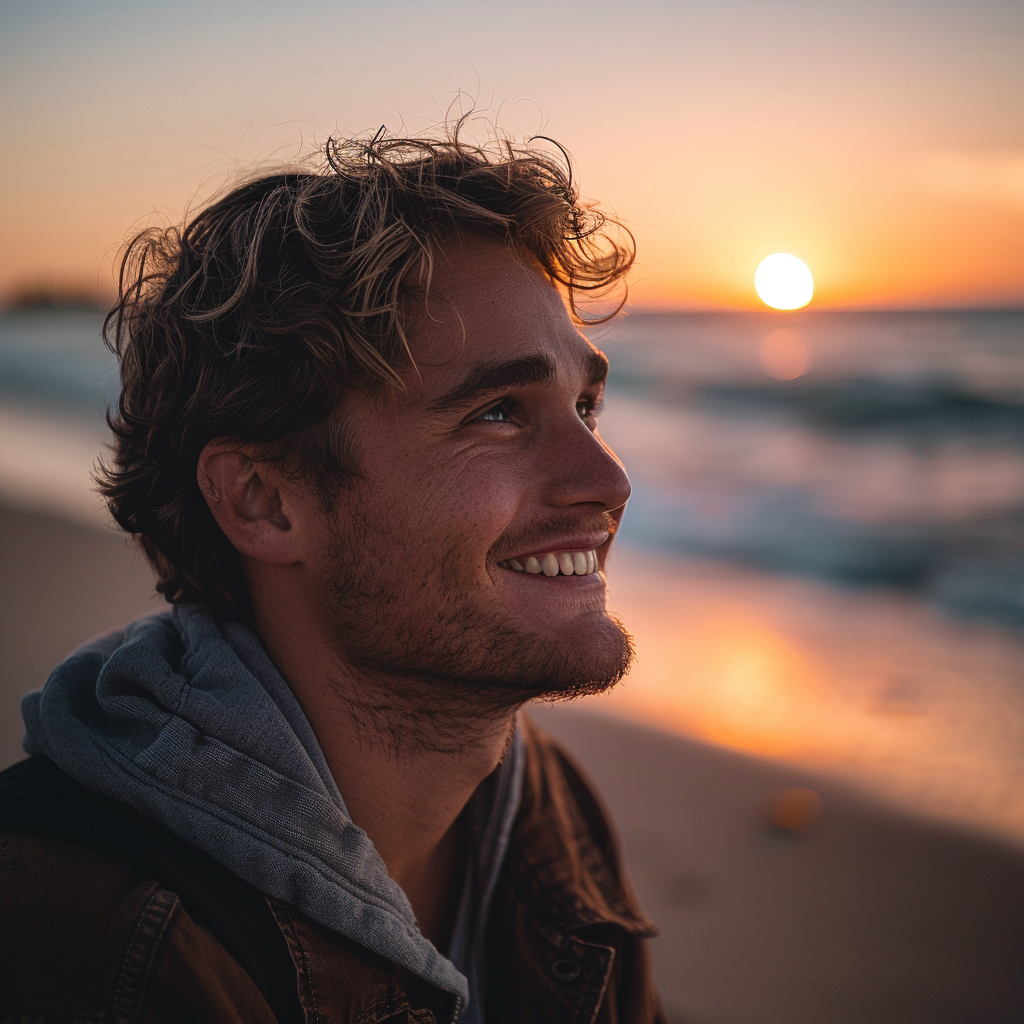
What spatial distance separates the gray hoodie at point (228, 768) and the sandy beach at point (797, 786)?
240cm

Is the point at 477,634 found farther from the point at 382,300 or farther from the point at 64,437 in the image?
the point at 64,437

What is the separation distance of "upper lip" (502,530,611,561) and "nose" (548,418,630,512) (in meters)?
0.08

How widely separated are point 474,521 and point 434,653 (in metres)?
0.33

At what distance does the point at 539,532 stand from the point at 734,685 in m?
4.81

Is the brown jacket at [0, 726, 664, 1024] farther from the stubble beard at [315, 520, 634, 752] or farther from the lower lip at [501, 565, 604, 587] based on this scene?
the lower lip at [501, 565, 604, 587]

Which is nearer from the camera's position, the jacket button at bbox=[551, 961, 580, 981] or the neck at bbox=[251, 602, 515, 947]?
the neck at bbox=[251, 602, 515, 947]

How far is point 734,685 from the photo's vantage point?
6.43 meters

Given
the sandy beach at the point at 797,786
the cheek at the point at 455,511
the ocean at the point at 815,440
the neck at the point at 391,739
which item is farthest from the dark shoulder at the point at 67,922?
the sandy beach at the point at 797,786

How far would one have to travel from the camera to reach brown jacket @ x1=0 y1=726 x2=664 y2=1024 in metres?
1.43

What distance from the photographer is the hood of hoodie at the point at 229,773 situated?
1.68m

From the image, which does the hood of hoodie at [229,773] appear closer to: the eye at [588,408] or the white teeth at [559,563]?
the white teeth at [559,563]

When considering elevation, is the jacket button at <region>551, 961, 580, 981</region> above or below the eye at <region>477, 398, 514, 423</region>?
below

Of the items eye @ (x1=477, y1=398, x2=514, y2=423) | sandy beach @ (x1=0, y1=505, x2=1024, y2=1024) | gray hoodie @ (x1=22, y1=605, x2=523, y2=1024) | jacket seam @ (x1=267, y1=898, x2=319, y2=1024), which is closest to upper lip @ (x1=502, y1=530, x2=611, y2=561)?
eye @ (x1=477, y1=398, x2=514, y2=423)

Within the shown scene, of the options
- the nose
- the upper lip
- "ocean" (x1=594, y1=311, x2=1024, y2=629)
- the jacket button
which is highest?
"ocean" (x1=594, y1=311, x2=1024, y2=629)
